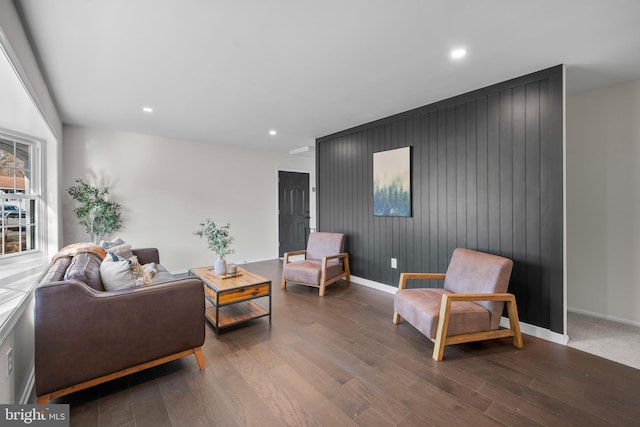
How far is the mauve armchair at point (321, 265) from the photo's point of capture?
3738 millimetres

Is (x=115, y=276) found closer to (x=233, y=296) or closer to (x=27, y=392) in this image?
(x=27, y=392)

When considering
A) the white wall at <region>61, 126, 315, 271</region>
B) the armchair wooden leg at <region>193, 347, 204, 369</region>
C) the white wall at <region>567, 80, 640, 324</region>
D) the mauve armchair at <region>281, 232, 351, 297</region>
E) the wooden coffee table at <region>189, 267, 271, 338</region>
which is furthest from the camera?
the white wall at <region>61, 126, 315, 271</region>

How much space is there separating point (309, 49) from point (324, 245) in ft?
9.45

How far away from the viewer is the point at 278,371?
2.02 m

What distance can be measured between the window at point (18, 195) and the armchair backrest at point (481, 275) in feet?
14.7

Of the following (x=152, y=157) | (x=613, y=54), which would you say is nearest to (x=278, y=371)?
(x=613, y=54)

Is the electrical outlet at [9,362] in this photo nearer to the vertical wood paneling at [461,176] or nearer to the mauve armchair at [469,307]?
the mauve armchair at [469,307]

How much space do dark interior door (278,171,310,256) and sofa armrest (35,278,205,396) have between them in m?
4.34

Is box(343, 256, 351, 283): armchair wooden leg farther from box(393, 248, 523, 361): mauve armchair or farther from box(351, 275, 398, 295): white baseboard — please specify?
box(393, 248, 523, 361): mauve armchair

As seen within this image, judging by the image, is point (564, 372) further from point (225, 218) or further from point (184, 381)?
point (225, 218)

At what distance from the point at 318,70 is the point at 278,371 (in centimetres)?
256

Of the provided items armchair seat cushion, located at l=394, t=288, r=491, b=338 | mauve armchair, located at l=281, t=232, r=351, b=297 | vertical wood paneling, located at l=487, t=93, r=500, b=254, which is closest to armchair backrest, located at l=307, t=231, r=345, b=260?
mauve armchair, located at l=281, t=232, r=351, b=297

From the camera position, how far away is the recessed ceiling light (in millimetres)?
2141

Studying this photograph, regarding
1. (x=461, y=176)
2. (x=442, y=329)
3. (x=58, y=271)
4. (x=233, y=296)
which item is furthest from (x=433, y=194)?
(x=58, y=271)
